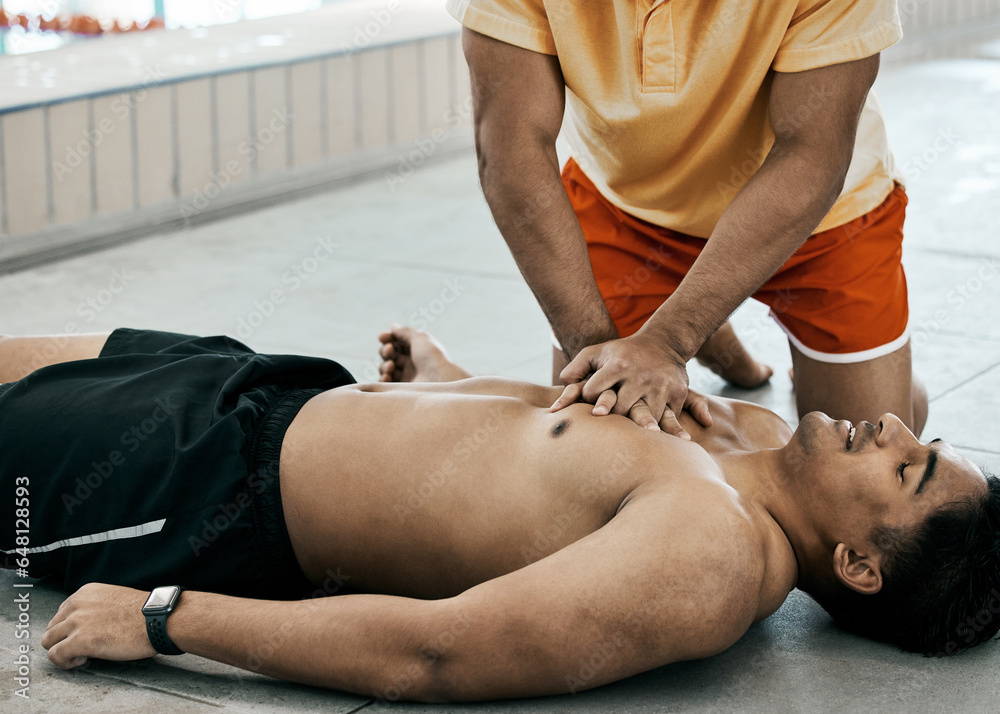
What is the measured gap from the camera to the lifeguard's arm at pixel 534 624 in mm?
1265

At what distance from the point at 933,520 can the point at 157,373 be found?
1.04 m

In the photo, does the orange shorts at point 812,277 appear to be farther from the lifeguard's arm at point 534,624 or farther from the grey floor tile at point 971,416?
the lifeguard's arm at point 534,624

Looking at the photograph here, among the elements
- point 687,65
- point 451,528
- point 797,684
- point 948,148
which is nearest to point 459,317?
point 687,65

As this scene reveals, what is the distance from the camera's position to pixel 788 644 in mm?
1562

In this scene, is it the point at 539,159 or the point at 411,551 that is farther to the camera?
the point at 539,159

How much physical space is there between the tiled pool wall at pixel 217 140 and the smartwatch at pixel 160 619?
244cm

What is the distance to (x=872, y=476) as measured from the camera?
1.47m

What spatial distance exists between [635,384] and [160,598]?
0.65 m

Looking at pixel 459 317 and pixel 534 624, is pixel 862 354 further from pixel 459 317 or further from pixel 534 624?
pixel 459 317

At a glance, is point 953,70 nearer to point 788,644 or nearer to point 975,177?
point 975,177

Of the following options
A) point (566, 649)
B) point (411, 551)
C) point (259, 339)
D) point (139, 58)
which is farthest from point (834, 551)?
point (139, 58)

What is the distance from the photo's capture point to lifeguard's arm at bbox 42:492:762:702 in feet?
4.15

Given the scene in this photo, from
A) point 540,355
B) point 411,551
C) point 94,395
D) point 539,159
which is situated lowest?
point 540,355

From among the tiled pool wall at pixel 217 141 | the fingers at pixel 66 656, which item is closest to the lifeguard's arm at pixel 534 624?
the fingers at pixel 66 656
